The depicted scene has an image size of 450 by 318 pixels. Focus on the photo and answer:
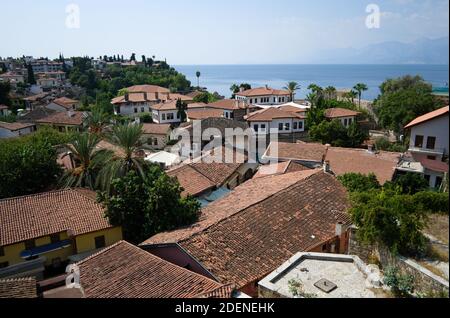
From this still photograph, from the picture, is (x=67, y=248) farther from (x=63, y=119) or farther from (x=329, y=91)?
(x=329, y=91)

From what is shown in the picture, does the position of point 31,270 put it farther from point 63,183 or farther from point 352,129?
point 352,129

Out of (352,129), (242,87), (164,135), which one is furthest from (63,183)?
(242,87)

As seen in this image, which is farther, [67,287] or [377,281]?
[67,287]

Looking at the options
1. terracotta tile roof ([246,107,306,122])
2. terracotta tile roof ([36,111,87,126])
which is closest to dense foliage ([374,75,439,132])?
terracotta tile roof ([246,107,306,122])

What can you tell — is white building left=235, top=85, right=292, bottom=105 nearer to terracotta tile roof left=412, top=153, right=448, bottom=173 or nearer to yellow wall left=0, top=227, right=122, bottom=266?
yellow wall left=0, top=227, right=122, bottom=266

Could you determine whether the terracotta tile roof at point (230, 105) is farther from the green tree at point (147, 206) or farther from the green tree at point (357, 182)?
the green tree at point (147, 206)
